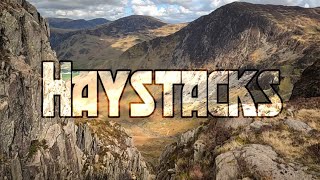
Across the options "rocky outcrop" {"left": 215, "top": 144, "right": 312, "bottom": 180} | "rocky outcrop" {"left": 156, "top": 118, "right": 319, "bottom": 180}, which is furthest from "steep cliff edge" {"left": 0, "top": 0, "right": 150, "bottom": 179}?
"rocky outcrop" {"left": 215, "top": 144, "right": 312, "bottom": 180}

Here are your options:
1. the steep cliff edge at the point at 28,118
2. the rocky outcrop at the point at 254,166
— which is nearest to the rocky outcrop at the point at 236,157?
the rocky outcrop at the point at 254,166

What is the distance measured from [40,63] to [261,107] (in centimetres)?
7732

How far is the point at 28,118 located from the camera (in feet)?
286

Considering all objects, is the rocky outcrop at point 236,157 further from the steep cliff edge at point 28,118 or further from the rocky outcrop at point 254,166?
the steep cliff edge at point 28,118

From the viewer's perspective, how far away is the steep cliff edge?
76875 mm

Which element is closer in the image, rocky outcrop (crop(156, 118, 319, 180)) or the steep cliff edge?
rocky outcrop (crop(156, 118, 319, 180))

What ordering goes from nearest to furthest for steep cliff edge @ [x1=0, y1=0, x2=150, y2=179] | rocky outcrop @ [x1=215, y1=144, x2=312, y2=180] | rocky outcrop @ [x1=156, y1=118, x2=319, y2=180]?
rocky outcrop @ [x1=215, y1=144, x2=312, y2=180] → rocky outcrop @ [x1=156, y1=118, x2=319, y2=180] → steep cliff edge @ [x1=0, y1=0, x2=150, y2=179]

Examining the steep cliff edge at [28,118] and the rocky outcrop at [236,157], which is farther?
the steep cliff edge at [28,118]

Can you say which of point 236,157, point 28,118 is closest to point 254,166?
point 236,157

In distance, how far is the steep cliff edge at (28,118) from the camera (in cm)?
7688

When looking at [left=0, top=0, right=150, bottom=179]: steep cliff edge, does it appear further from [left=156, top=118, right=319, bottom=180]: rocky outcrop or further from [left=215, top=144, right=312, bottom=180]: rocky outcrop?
[left=215, top=144, right=312, bottom=180]: rocky outcrop

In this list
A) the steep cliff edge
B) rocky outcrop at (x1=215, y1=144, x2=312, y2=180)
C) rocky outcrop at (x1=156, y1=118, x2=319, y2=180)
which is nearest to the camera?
rocky outcrop at (x1=215, y1=144, x2=312, y2=180)

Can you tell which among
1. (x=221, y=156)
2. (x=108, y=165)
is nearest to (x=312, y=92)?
(x=221, y=156)

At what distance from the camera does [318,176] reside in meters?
19.7
